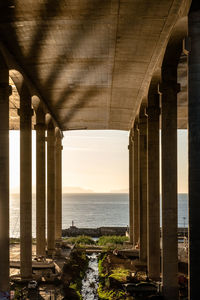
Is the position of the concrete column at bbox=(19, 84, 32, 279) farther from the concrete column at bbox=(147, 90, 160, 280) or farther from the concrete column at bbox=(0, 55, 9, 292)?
the concrete column at bbox=(147, 90, 160, 280)

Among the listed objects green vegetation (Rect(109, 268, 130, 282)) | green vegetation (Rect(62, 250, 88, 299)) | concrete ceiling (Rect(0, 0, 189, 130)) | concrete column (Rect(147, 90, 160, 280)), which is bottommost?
green vegetation (Rect(62, 250, 88, 299))

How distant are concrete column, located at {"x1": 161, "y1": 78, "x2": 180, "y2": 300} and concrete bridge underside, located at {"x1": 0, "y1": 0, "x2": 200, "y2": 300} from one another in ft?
0.17

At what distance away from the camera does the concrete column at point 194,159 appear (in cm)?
1509

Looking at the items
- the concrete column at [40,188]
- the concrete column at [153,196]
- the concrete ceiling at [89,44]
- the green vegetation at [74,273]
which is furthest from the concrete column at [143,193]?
the concrete column at [40,188]

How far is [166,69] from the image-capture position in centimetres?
2405

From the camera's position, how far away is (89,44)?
24.2 metres

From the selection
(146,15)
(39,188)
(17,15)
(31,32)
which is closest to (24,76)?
(31,32)

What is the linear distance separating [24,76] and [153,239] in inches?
541

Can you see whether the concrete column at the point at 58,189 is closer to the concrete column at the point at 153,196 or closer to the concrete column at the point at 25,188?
the concrete column at the point at 25,188

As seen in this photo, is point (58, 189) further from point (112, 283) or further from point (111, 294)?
point (111, 294)

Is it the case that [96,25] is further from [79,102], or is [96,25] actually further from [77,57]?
[79,102]

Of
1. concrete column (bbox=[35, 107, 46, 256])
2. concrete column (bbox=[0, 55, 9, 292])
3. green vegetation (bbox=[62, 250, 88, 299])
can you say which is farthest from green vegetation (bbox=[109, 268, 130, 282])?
concrete column (bbox=[0, 55, 9, 292])

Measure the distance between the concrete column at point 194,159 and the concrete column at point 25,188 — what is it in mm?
15994

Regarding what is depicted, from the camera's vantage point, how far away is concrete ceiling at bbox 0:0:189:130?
1944 centimetres
